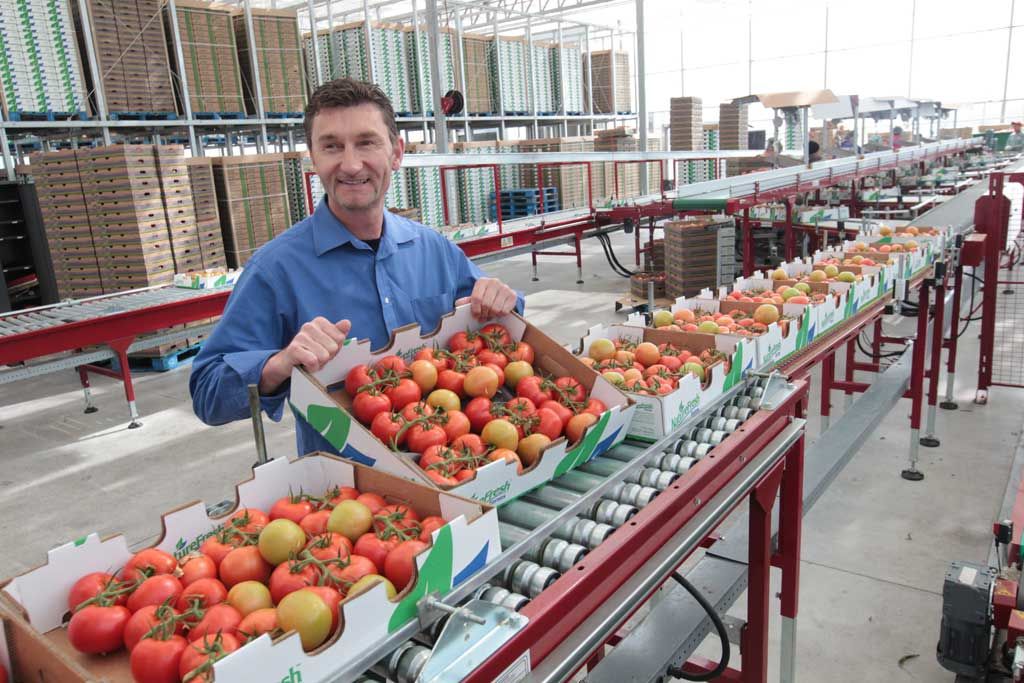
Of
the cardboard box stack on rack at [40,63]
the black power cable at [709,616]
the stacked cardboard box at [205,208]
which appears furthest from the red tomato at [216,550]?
the cardboard box stack on rack at [40,63]

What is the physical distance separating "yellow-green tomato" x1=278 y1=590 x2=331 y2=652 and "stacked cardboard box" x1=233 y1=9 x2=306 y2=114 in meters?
9.81

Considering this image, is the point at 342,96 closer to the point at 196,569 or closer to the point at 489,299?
the point at 489,299

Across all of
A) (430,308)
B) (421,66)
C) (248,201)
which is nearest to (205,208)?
(248,201)

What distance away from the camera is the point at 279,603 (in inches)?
41.5

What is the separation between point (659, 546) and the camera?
5.02ft

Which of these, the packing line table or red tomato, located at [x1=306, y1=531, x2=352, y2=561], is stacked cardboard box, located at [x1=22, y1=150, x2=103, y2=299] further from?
red tomato, located at [x1=306, y1=531, x2=352, y2=561]

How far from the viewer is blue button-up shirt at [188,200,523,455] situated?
1695 millimetres

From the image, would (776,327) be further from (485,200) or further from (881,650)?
(485,200)

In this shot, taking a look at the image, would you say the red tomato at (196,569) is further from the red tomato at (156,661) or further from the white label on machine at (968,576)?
the white label on machine at (968,576)

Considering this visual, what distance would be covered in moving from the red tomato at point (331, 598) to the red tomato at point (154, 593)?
193 millimetres

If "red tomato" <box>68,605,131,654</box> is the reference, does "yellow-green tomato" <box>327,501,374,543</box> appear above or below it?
above

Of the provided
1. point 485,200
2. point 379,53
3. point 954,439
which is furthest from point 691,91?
point 954,439

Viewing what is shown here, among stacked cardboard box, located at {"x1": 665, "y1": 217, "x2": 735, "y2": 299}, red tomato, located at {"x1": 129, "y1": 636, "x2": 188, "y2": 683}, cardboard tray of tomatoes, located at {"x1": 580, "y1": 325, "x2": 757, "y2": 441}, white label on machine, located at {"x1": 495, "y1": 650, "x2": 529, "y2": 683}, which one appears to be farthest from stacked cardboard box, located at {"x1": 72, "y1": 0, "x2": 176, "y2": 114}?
white label on machine, located at {"x1": 495, "y1": 650, "x2": 529, "y2": 683}

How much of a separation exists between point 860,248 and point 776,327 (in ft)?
7.73
